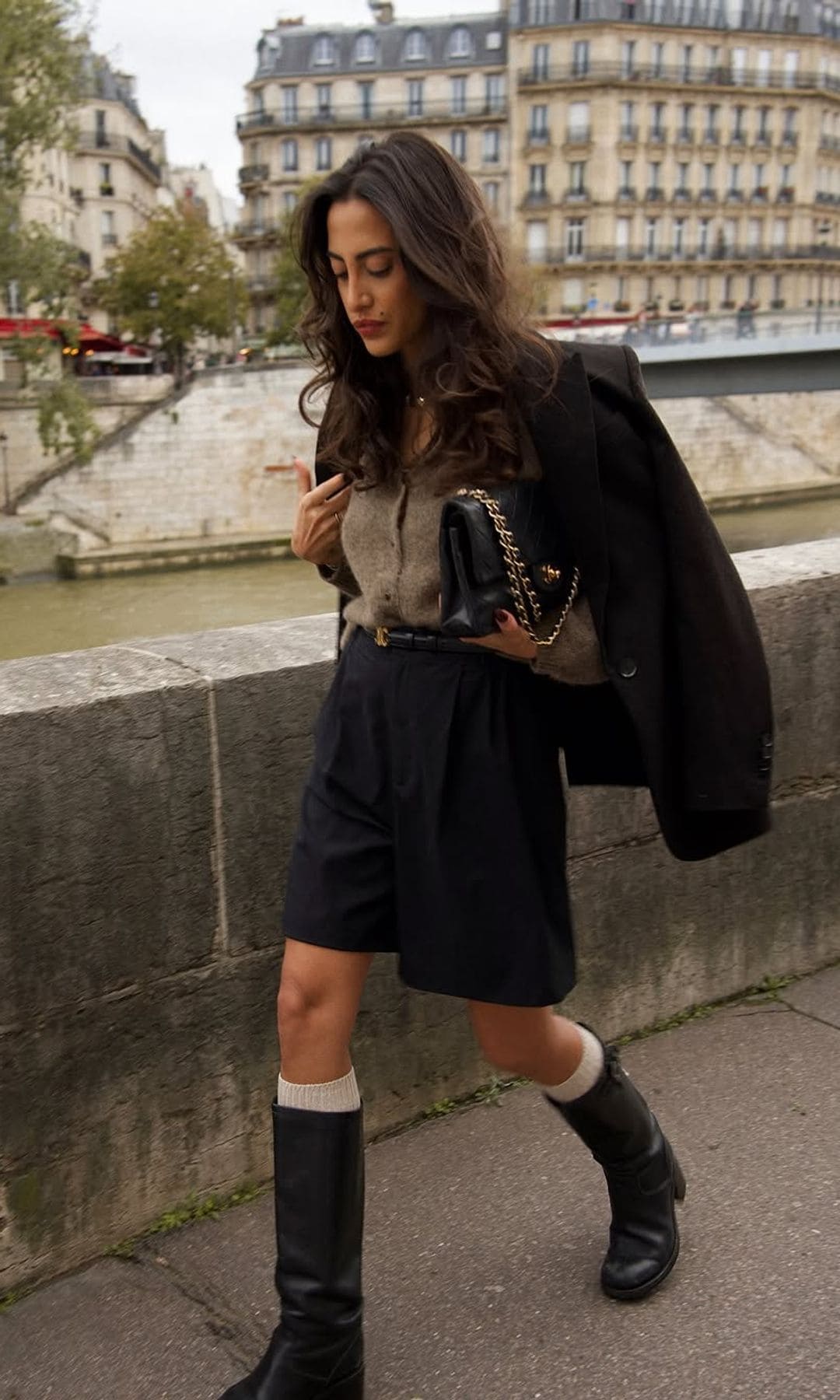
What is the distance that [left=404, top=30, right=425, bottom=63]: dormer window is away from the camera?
66562 mm

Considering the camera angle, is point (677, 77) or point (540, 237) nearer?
point (540, 237)

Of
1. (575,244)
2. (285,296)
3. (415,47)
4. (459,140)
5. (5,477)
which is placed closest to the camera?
(5,477)

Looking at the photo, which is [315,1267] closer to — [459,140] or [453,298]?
[453,298]

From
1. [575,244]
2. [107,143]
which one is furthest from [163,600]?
[107,143]

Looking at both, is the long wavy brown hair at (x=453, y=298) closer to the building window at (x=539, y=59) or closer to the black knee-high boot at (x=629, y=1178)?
the black knee-high boot at (x=629, y=1178)

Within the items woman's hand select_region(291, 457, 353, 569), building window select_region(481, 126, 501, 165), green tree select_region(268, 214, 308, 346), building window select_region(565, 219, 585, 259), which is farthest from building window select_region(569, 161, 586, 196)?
woman's hand select_region(291, 457, 353, 569)

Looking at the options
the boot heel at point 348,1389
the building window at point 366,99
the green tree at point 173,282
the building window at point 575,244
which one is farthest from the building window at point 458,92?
the boot heel at point 348,1389

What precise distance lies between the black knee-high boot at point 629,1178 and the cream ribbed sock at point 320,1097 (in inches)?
16.6

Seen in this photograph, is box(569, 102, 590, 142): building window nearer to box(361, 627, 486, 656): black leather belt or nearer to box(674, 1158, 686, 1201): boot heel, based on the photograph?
box(674, 1158, 686, 1201): boot heel

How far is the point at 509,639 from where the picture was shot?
2010 millimetres

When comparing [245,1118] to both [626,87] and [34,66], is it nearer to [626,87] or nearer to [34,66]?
[34,66]

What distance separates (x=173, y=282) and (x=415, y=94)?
2168 centimetres

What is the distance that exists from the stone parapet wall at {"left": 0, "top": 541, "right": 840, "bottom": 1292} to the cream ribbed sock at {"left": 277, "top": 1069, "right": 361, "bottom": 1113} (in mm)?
455

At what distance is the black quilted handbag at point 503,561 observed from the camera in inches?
77.5
